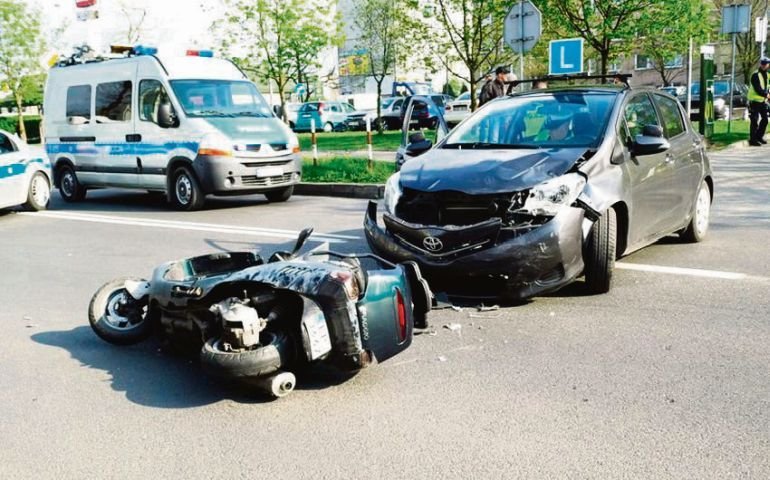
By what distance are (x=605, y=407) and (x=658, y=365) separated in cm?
73

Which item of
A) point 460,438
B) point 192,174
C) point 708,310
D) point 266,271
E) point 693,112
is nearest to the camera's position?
point 460,438

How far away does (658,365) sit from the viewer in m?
4.36

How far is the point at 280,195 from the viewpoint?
13.0 metres

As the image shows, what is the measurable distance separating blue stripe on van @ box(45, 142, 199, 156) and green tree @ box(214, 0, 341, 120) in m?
12.1

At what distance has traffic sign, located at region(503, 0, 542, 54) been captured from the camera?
45.1 ft

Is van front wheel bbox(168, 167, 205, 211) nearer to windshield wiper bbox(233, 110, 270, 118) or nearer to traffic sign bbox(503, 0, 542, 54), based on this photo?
windshield wiper bbox(233, 110, 270, 118)

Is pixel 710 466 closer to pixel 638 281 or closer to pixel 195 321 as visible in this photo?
pixel 195 321

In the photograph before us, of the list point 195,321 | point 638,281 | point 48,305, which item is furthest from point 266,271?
point 638,281

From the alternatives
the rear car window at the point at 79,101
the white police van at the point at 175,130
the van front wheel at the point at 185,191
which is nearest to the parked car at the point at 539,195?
the white police van at the point at 175,130

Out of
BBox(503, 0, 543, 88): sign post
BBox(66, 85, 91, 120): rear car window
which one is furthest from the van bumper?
BBox(503, 0, 543, 88): sign post

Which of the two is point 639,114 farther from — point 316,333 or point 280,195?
point 280,195

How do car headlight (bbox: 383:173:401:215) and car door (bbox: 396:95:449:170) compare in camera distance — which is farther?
car door (bbox: 396:95:449:170)

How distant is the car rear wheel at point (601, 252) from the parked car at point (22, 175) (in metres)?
9.36

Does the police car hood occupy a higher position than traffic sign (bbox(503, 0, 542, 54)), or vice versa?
traffic sign (bbox(503, 0, 542, 54))
